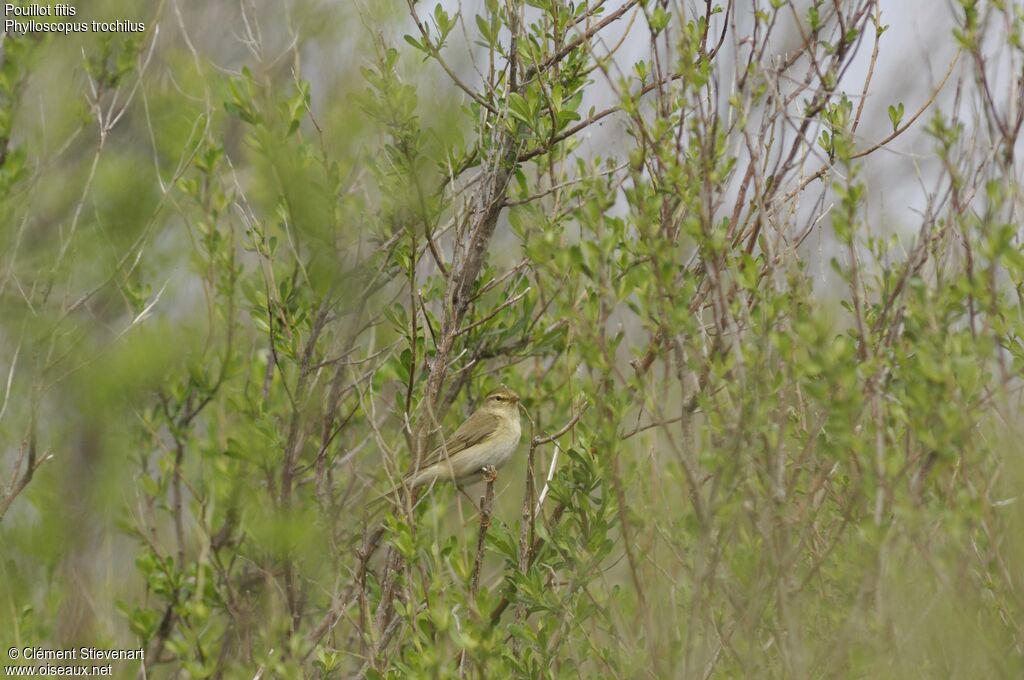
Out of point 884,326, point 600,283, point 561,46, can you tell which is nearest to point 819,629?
point 884,326

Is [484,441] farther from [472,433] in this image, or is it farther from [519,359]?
[519,359]

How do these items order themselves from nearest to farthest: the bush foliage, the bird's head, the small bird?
the bush foliage, the bird's head, the small bird

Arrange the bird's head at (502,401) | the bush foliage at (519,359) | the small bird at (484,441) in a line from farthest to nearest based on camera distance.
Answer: the small bird at (484,441)
the bird's head at (502,401)
the bush foliage at (519,359)

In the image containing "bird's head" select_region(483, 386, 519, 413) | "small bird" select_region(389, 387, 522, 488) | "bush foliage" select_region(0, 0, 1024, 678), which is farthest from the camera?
"small bird" select_region(389, 387, 522, 488)

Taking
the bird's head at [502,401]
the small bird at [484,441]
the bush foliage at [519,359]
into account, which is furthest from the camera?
the small bird at [484,441]

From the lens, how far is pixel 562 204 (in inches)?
221

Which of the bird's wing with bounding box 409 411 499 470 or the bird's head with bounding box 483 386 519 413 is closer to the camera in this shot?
the bird's head with bounding box 483 386 519 413

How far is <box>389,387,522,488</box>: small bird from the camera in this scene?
6484 mm

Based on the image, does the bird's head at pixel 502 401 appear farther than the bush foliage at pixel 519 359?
Yes

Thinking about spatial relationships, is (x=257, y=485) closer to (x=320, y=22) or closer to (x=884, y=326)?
(x=320, y=22)

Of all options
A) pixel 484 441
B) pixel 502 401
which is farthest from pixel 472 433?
pixel 502 401

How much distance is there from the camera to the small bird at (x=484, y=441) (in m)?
6.48

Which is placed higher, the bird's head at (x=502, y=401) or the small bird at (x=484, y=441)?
the bird's head at (x=502, y=401)

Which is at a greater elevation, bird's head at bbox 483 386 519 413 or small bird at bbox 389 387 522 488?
bird's head at bbox 483 386 519 413
